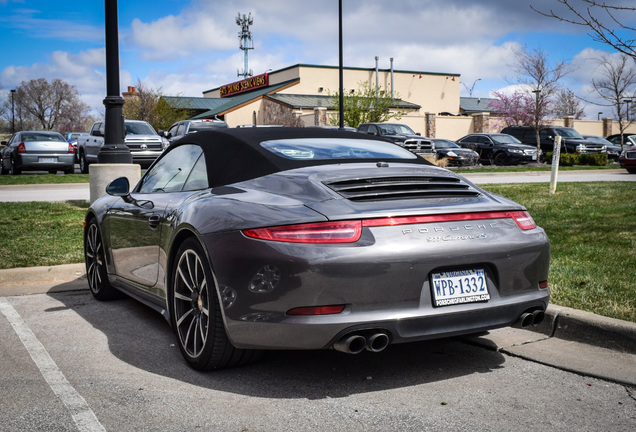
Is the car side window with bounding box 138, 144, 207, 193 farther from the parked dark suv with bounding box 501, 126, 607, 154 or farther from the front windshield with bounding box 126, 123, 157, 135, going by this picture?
the parked dark suv with bounding box 501, 126, 607, 154

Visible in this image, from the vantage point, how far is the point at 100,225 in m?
6.00

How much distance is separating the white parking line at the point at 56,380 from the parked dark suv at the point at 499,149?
27.4 meters

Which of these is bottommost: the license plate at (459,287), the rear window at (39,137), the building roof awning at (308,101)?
the license plate at (459,287)

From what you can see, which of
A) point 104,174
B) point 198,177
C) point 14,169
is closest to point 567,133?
point 14,169

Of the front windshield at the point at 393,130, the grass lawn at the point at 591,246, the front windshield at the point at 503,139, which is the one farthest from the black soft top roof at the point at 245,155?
the front windshield at the point at 503,139

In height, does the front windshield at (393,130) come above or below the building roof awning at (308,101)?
below

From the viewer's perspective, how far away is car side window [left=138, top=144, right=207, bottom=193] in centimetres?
498

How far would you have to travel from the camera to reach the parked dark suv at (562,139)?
33.3 metres

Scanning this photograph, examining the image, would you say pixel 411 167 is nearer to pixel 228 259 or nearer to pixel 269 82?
pixel 228 259

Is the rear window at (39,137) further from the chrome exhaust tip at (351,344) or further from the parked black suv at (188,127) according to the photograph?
the chrome exhaust tip at (351,344)

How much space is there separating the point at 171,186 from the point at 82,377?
1623 millimetres

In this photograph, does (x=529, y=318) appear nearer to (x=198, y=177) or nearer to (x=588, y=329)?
(x=588, y=329)

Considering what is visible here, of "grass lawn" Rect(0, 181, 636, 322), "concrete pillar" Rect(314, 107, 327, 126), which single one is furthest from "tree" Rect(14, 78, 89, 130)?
"grass lawn" Rect(0, 181, 636, 322)

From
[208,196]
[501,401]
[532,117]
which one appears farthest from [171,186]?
[532,117]
